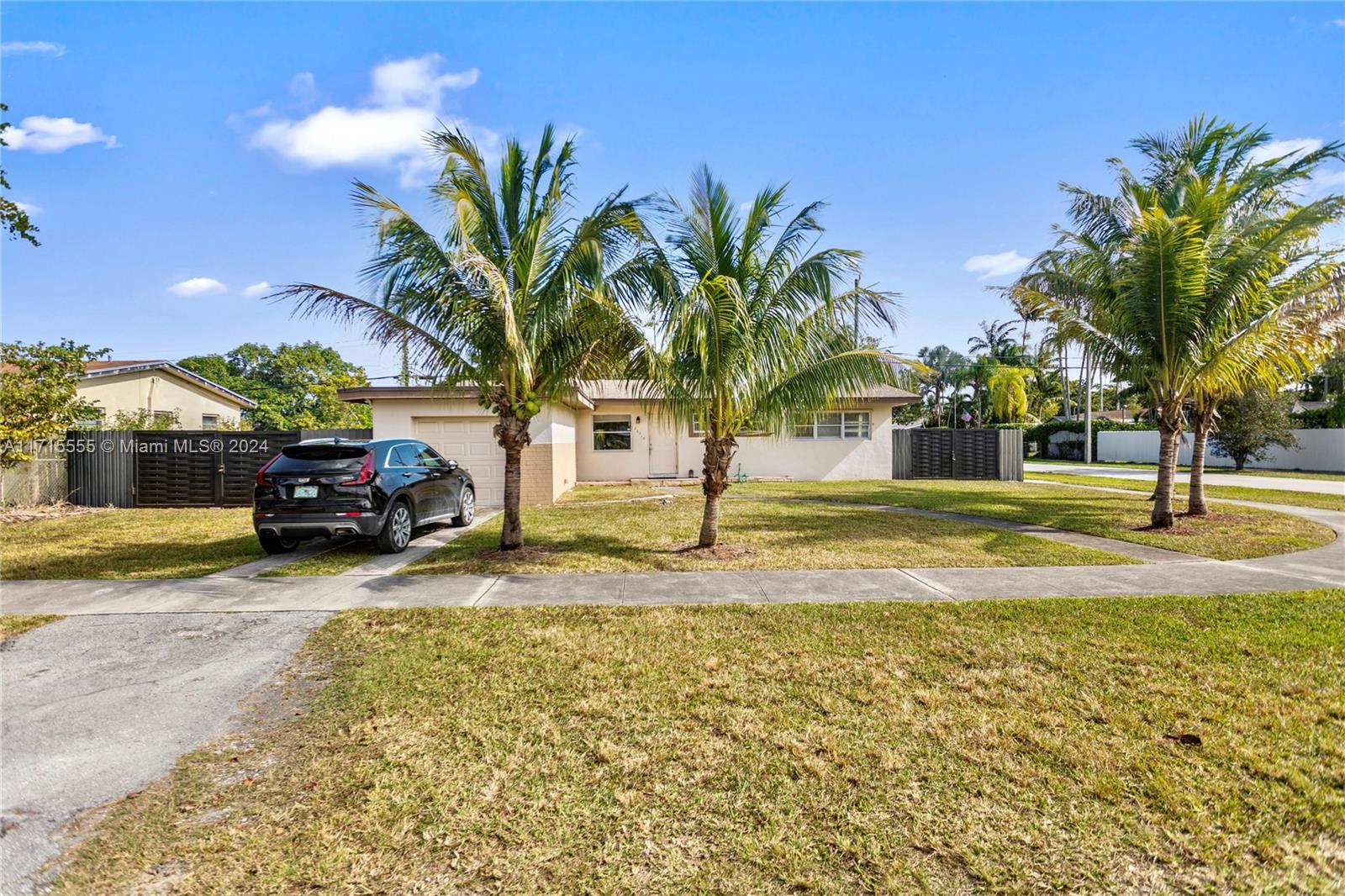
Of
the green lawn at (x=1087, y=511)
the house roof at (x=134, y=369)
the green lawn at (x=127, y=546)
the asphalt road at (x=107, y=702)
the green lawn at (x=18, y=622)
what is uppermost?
the house roof at (x=134, y=369)

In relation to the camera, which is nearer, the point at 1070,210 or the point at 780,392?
the point at 780,392

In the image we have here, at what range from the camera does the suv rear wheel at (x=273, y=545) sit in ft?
29.9

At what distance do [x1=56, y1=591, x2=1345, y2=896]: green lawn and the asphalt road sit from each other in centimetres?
25

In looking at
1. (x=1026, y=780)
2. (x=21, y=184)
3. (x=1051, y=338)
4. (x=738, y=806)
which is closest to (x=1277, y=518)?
(x=1051, y=338)

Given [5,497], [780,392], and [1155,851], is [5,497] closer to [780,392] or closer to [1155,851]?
[780,392]

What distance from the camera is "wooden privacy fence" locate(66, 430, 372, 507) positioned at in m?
15.5

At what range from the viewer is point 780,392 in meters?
9.02

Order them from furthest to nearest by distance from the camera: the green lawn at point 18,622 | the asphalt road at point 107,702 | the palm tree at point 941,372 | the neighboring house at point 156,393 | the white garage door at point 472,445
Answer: the palm tree at point 941,372 → the neighboring house at point 156,393 → the white garage door at point 472,445 → the green lawn at point 18,622 → the asphalt road at point 107,702

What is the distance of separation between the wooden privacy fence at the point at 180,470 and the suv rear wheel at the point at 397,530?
8.33m

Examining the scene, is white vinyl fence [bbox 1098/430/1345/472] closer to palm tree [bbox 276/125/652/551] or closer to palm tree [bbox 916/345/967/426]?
palm tree [bbox 916/345/967/426]

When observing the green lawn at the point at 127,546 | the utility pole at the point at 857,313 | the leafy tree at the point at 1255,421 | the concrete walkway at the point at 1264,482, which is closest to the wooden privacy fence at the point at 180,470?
the green lawn at the point at 127,546

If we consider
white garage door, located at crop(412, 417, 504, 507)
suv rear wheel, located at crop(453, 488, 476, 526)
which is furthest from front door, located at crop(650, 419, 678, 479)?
suv rear wheel, located at crop(453, 488, 476, 526)

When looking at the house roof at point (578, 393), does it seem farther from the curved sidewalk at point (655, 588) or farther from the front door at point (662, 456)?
the curved sidewalk at point (655, 588)

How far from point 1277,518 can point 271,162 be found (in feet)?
68.0
